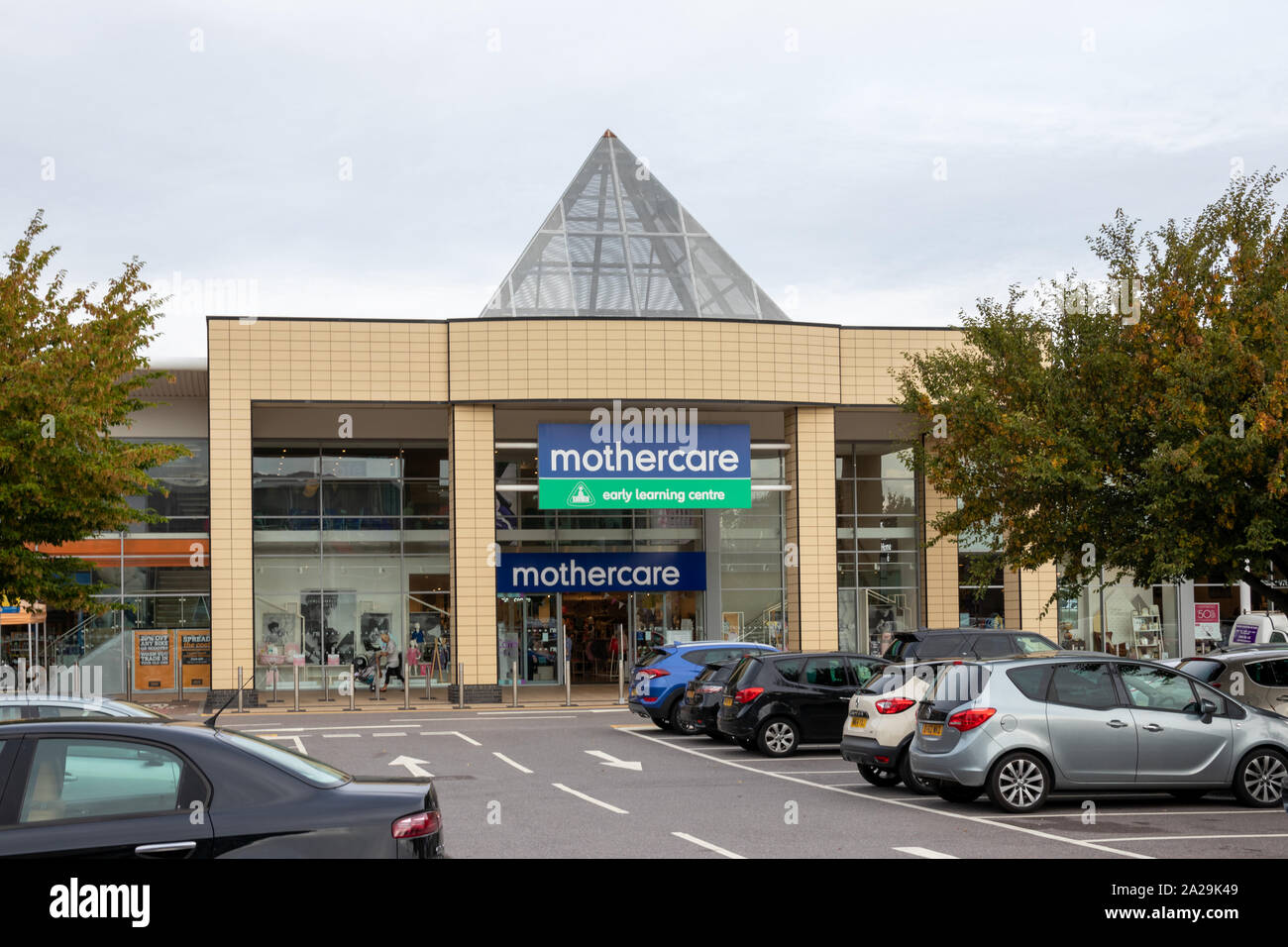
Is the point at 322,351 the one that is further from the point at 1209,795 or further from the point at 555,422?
the point at 1209,795

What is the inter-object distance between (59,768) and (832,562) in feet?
92.7

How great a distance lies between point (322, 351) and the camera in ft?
104

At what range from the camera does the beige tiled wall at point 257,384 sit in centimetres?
3070

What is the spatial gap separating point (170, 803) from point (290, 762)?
0.75m

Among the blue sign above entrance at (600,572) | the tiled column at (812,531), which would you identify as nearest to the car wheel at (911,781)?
the tiled column at (812,531)

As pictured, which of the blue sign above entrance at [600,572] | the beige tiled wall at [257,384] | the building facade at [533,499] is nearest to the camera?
the beige tiled wall at [257,384]

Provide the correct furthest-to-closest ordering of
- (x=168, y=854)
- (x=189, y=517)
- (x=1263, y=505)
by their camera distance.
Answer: (x=189, y=517) → (x=1263, y=505) → (x=168, y=854)

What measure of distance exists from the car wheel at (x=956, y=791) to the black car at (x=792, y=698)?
476 cm

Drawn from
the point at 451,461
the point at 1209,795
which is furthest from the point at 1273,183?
the point at 451,461

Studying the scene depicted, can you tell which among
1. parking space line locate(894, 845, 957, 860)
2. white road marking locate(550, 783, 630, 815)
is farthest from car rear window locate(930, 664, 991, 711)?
white road marking locate(550, 783, 630, 815)

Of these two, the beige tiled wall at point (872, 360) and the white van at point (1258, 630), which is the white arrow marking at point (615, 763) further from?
the white van at point (1258, 630)

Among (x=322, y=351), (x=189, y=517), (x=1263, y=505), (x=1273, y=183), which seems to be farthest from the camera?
(x=189, y=517)

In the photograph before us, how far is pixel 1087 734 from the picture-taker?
1299 centimetres

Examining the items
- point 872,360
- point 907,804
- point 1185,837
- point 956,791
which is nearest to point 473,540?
point 872,360
